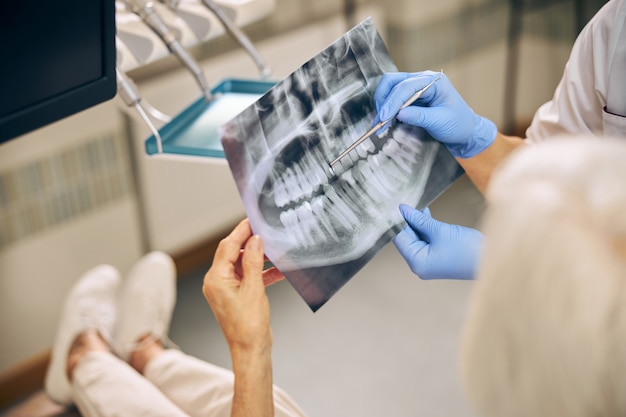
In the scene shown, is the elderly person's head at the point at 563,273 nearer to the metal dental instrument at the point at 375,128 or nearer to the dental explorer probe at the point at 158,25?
the metal dental instrument at the point at 375,128

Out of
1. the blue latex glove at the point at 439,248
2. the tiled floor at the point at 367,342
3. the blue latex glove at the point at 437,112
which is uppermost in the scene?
the blue latex glove at the point at 437,112

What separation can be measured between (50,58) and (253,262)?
0.42 meters

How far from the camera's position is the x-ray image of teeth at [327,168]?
117 centimetres

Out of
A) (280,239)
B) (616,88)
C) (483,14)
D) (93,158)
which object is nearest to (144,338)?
(93,158)

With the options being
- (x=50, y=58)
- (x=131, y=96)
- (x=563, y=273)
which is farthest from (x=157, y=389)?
(x=563, y=273)

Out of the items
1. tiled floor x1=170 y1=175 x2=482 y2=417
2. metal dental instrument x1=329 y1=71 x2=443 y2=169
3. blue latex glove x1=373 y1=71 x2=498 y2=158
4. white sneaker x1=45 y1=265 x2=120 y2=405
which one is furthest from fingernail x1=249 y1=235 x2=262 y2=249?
white sneaker x1=45 y1=265 x2=120 y2=405

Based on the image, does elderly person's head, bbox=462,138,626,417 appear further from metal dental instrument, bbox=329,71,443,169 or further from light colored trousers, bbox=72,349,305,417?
light colored trousers, bbox=72,349,305,417

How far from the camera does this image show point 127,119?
87.8 inches

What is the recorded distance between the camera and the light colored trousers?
1.72 m

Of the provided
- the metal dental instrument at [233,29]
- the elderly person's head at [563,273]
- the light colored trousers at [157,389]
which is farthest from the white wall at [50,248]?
the elderly person's head at [563,273]

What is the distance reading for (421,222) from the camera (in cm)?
123

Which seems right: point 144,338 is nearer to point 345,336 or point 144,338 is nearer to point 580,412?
point 345,336

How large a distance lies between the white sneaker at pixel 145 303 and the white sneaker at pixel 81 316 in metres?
0.04

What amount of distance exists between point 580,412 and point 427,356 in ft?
5.20
